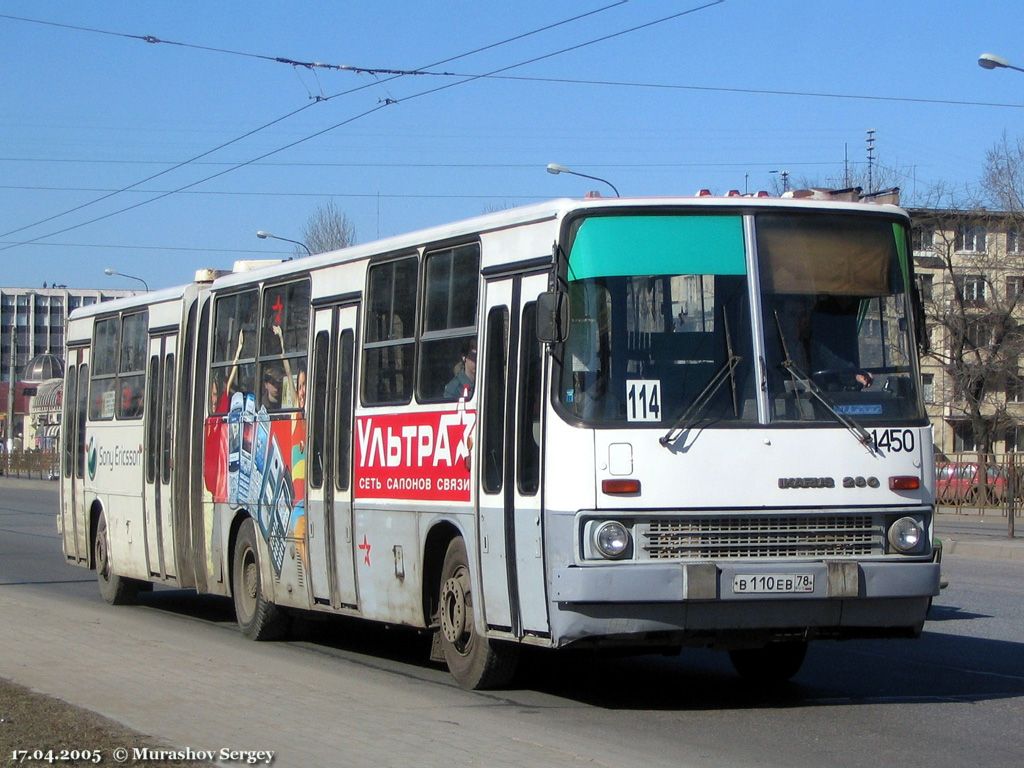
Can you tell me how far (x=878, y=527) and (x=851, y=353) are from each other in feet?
3.46

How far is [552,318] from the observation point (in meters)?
9.37

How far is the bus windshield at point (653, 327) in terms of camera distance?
9.45m

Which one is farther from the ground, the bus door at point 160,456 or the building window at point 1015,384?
the building window at point 1015,384

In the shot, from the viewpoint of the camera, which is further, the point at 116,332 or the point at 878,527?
the point at 116,332

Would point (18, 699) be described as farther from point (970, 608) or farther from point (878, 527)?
point (970, 608)

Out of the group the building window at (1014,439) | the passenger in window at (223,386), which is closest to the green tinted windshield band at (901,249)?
the passenger in window at (223,386)

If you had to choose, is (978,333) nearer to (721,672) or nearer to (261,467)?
(261,467)

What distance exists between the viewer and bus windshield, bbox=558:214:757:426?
31.0ft

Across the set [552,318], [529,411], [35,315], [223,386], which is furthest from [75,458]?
[35,315]

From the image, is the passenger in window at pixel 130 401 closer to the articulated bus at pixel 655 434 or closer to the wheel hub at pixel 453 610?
the articulated bus at pixel 655 434

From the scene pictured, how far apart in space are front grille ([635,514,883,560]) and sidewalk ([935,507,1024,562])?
15.4 meters

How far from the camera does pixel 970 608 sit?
56.1ft

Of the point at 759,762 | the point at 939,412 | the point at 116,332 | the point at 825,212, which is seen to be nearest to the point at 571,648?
the point at 759,762

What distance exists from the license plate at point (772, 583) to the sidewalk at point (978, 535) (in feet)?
51.5
